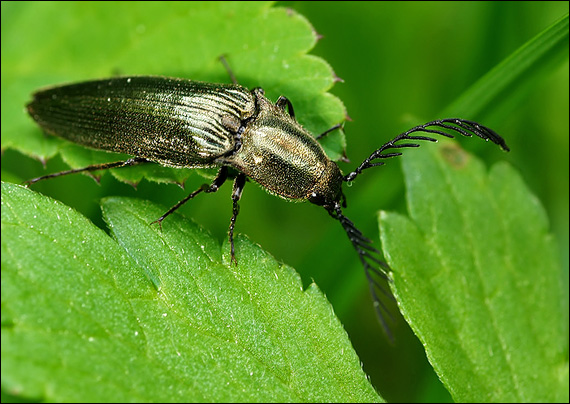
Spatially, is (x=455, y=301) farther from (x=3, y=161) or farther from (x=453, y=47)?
(x=3, y=161)

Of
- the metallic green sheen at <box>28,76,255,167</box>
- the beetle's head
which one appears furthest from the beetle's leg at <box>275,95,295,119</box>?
the beetle's head

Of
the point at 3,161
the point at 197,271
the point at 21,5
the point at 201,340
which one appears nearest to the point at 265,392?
the point at 201,340

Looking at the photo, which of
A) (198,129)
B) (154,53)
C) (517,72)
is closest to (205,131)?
(198,129)

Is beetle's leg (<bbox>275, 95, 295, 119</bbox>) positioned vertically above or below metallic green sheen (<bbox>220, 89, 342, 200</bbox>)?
above

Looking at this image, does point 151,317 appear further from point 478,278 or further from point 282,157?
point 478,278

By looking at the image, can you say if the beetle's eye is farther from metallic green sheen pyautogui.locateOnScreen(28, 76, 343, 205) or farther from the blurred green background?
the blurred green background
